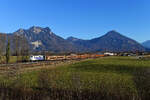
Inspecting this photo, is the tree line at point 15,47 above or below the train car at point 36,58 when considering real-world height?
above

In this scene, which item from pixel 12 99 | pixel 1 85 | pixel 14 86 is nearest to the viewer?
pixel 12 99

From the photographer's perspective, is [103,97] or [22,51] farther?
[22,51]

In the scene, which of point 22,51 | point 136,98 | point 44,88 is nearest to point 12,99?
point 44,88

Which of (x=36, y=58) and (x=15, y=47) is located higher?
(x=15, y=47)

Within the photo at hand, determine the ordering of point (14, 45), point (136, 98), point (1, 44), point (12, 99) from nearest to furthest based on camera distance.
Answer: point (136, 98) < point (12, 99) < point (1, 44) < point (14, 45)

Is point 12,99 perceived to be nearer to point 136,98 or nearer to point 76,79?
point 76,79

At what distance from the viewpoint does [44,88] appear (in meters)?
11.8

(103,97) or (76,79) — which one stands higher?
(76,79)

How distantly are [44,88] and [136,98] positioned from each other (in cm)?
648

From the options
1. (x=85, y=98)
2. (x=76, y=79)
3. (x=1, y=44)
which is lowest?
(x=85, y=98)

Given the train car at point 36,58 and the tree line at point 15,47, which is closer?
the tree line at point 15,47

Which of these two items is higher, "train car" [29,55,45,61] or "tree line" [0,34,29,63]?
"tree line" [0,34,29,63]

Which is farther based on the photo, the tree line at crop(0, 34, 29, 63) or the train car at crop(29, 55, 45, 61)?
the train car at crop(29, 55, 45, 61)

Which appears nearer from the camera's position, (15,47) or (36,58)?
(15,47)
